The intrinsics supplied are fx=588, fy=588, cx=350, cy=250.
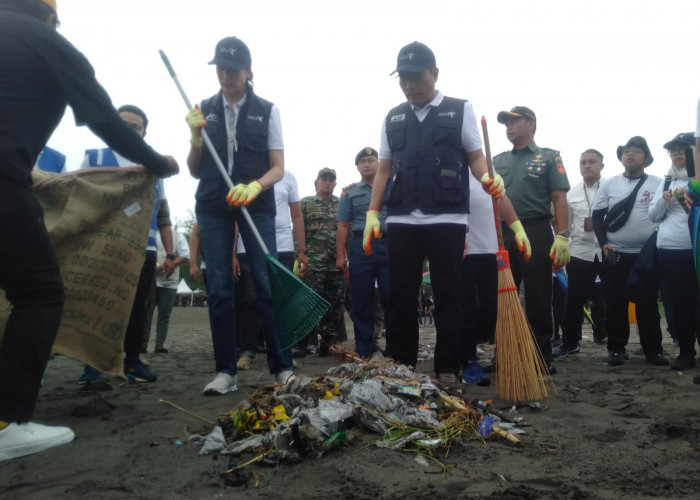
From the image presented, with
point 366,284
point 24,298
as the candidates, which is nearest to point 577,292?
point 366,284

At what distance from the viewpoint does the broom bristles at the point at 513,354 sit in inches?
125

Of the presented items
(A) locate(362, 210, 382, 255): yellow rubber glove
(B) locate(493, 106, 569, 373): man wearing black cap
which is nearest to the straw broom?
(A) locate(362, 210, 382, 255): yellow rubber glove

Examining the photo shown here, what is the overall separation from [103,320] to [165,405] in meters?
0.54

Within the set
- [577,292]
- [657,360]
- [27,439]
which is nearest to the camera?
[27,439]

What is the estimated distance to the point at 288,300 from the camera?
3.42 meters

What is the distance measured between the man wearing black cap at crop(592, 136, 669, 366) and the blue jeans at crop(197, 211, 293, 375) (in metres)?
3.06

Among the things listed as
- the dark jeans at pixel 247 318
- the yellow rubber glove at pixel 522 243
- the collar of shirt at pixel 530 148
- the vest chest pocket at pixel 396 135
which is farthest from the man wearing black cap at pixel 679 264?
the dark jeans at pixel 247 318

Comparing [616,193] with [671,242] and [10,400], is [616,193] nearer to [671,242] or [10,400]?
[671,242]

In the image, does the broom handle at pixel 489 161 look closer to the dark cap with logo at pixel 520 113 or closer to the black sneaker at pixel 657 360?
the dark cap with logo at pixel 520 113

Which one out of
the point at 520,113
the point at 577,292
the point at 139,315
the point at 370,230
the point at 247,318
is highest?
the point at 520,113

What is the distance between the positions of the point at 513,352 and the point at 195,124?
2229 mm

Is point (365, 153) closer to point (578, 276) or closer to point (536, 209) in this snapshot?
point (536, 209)

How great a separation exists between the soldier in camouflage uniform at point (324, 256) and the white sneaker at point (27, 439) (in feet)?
12.1

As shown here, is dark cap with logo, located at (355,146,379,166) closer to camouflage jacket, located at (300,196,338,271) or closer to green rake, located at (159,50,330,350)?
camouflage jacket, located at (300,196,338,271)
